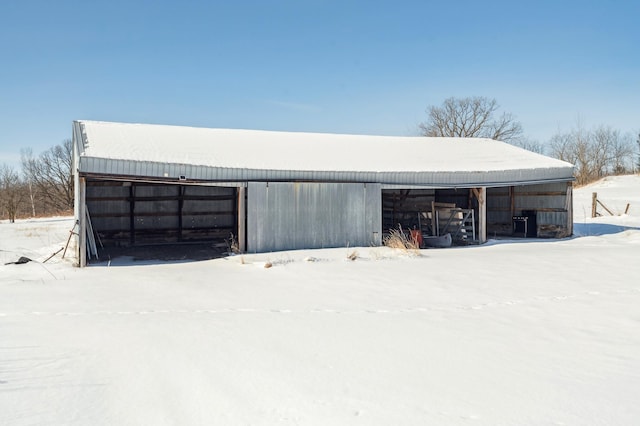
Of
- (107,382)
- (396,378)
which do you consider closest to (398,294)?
(396,378)

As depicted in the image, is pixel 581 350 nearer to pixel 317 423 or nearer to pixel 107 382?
pixel 317 423

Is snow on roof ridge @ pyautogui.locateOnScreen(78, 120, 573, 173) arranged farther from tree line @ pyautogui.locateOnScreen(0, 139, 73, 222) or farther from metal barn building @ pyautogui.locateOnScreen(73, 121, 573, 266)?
tree line @ pyautogui.locateOnScreen(0, 139, 73, 222)

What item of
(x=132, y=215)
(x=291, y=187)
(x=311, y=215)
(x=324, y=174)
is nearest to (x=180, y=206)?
(x=132, y=215)

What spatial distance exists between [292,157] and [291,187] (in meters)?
2.10

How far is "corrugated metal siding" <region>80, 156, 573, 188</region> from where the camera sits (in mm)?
12484

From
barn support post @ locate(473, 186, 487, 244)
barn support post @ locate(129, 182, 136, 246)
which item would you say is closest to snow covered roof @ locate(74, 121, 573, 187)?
barn support post @ locate(473, 186, 487, 244)

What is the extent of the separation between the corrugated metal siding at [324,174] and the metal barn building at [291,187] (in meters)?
0.03

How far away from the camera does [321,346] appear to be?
18.2 feet

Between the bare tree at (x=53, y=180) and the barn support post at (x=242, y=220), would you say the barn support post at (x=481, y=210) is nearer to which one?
the barn support post at (x=242, y=220)

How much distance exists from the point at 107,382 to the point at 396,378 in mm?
2679

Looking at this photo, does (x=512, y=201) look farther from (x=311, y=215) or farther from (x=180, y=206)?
(x=180, y=206)

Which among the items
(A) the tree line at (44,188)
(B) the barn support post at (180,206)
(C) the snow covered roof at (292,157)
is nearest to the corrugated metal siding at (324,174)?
(C) the snow covered roof at (292,157)

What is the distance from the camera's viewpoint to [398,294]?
28.7 feet

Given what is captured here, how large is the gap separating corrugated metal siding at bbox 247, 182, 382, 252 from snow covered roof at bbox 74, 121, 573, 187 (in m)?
0.41
